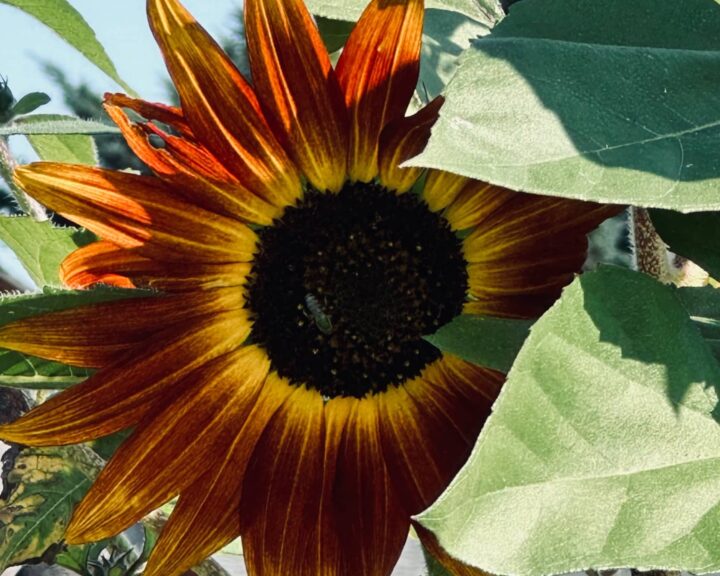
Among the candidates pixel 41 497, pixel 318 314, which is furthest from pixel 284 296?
pixel 41 497

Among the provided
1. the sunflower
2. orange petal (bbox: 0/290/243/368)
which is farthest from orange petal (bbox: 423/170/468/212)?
orange petal (bbox: 0/290/243/368)

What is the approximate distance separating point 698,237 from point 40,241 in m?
0.24

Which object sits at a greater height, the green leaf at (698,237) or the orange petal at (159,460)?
the green leaf at (698,237)

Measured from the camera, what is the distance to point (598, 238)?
9.66 ft

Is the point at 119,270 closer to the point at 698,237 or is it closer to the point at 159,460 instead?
the point at 159,460

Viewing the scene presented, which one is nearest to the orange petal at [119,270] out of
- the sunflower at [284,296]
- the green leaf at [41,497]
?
the sunflower at [284,296]

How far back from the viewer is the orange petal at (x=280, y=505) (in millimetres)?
372

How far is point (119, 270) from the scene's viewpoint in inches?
14.2

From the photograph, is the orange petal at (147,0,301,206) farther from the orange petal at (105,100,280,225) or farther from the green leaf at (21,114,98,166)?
the green leaf at (21,114,98,166)

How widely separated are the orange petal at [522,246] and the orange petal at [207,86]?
0.08m

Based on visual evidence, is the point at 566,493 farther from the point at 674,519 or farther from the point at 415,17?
the point at 415,17

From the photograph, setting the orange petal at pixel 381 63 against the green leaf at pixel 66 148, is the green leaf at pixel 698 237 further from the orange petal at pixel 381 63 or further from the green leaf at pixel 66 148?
the green leaf at pixel 66 148

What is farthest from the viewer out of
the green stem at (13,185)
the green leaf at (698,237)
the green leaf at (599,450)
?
the green stem at (13,185)

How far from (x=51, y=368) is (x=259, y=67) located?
0.12 metres
